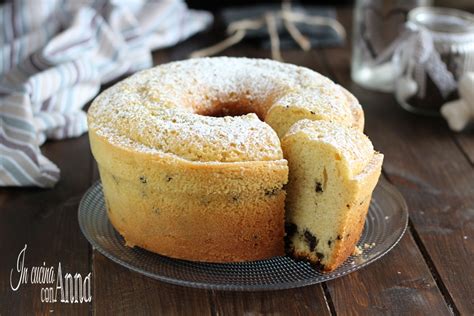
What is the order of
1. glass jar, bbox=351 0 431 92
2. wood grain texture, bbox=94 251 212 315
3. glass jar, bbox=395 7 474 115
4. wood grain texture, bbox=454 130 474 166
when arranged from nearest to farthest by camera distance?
wood grain texture, bbox=94 251 212 315 → wood grain texture, bbox=454 130 474 166 → glass jar, bbox=395 7 474 115 → glass jar, bbox=351 0 431 92

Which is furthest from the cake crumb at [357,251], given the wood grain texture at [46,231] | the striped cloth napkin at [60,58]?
the striped cloth napkin at [60,58]

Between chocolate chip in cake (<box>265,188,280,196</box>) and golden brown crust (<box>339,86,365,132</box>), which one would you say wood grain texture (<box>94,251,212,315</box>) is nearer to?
chocolate chip in cake (<box>265,188,280,196</box>)

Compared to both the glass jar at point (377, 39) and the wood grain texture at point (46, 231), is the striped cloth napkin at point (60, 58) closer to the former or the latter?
the wood grain texture at point (46, 231)

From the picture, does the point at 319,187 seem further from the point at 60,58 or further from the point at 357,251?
the point at 60,58

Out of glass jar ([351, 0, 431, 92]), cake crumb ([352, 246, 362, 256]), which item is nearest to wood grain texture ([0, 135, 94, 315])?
cake crumb ([352, 246, 362, 256])

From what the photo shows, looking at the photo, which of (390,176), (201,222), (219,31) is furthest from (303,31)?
(201,222)

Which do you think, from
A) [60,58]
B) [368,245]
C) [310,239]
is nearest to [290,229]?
[310,239]
